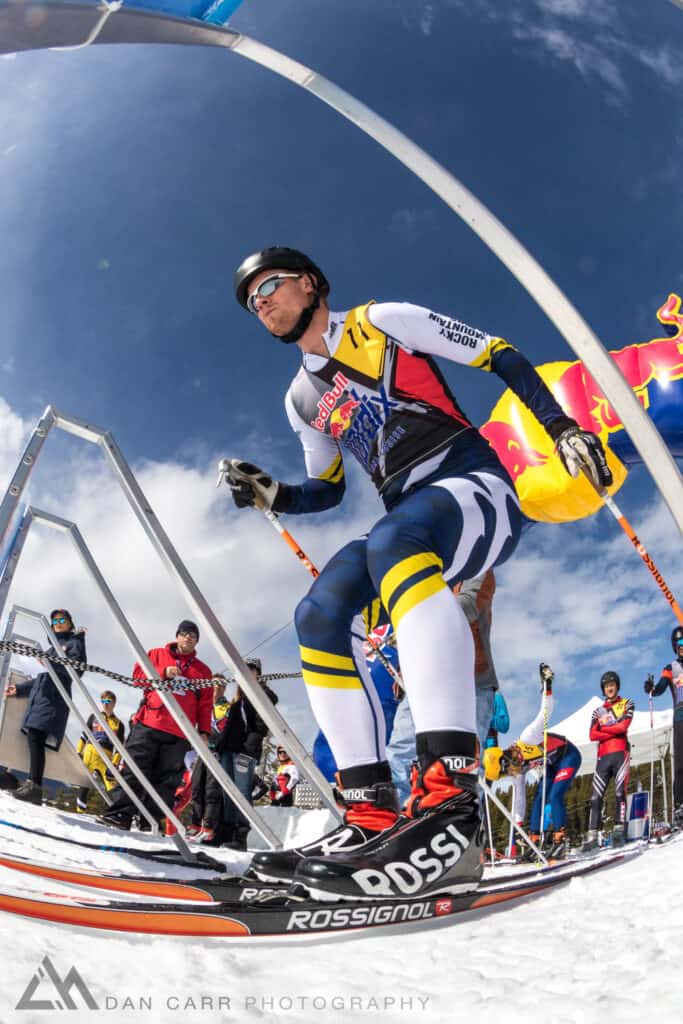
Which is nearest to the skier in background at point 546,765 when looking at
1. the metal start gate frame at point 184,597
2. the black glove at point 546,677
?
the black glove at point 546,677

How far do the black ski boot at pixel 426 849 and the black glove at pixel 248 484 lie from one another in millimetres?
828

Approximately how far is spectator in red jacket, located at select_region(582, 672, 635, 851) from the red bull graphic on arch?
147 centimetres

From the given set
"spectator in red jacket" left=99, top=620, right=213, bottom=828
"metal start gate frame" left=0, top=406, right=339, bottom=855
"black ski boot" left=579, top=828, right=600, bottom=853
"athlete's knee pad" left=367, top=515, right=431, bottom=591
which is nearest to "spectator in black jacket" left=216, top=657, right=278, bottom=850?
"spectator in red jacket" left=99, top=620, right=213, bottom=828

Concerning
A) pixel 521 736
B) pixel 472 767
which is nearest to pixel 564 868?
pixel 472 767

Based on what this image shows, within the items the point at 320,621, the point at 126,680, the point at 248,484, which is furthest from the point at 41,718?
the point at 320,621

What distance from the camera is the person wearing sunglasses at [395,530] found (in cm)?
96

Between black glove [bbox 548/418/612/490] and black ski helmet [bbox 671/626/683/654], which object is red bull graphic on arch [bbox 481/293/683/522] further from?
black glove [bbox 548/418/612/490]

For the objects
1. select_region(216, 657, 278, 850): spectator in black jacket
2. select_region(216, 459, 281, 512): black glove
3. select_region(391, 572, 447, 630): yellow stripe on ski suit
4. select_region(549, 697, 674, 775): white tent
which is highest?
select_region(216, 459, 281, 512): black glove

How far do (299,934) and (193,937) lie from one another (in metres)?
0.12

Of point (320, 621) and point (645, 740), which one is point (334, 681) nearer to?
point (320, 621)

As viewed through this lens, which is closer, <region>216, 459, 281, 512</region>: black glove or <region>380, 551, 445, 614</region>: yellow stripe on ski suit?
<region>380, 551, 445, 614</region>: yellow stripe on ski suit

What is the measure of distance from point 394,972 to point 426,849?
11.1 inches

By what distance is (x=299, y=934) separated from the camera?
78 centimetres

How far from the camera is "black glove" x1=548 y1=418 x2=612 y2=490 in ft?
3.60
